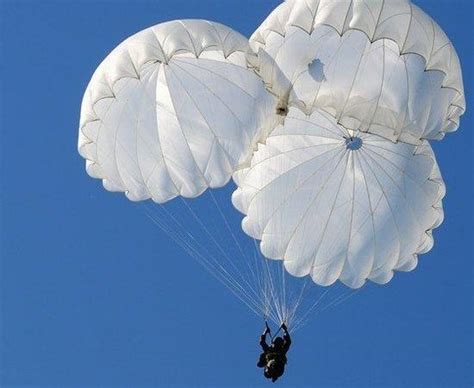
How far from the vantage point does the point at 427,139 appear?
89.1 ft

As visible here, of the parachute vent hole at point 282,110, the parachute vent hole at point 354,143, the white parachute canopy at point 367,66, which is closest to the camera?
the white parachute canopy at point 367,66

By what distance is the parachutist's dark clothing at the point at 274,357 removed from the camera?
90.6 ft

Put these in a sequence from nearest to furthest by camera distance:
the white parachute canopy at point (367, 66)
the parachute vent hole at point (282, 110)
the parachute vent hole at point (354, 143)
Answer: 1. the white parachute canopy at point (367, 66)
2. the parachute vent hole at point (282, 110)
3. the parachute vent hole at point (354, 143)

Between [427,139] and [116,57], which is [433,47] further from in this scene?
[116,57]

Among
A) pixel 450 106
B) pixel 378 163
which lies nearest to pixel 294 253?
pixel 378 163

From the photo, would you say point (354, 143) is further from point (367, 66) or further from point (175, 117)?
point (175, 117)

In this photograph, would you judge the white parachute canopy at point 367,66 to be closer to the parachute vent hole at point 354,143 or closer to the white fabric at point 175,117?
the white fabric at point 175,117

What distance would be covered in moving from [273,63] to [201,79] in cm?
152

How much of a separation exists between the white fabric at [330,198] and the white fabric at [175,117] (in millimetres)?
1374

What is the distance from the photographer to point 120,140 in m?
28.1

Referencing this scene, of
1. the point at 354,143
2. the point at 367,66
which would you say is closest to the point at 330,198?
the point at 354,143

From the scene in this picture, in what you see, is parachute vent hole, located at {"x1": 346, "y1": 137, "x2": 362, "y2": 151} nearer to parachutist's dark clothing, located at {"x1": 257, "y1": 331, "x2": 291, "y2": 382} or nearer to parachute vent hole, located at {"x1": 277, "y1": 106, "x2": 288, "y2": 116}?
parachute vent hole, located at {"x1": 277, "y1": 106, "x2": 288, "y2": 116}

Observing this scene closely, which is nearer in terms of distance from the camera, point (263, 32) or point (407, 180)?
point (263, 32)

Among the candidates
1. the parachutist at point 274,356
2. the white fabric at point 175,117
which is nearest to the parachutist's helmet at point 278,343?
the parachutist at point 274,356
